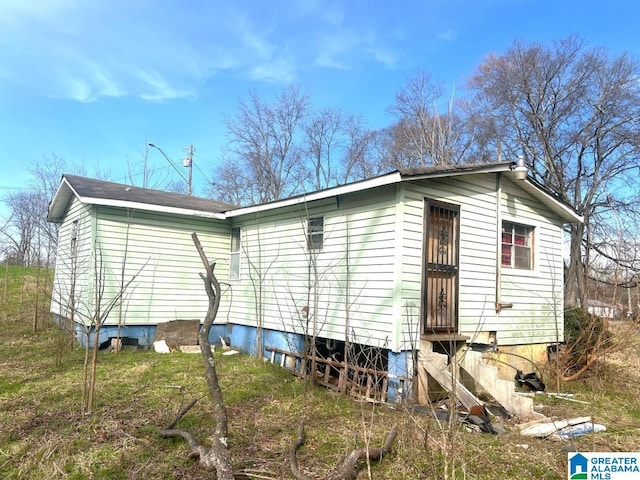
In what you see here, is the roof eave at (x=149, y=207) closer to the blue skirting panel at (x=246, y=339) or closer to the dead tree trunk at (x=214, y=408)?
the blue skirting panel at (x=246, y=339)

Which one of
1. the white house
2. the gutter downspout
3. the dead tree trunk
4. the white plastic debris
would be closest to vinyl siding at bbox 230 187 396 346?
the white house

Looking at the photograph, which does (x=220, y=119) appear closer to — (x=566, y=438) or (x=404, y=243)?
(x=404, y=243)

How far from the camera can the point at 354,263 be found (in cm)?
720

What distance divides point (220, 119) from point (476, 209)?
2238cm

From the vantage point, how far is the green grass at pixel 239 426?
3.75m

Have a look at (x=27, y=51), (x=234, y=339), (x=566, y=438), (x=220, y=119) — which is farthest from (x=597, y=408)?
(x=220, y=119)

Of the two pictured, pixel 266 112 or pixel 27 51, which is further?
pixel 266 112

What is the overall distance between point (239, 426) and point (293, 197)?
14.7 ft

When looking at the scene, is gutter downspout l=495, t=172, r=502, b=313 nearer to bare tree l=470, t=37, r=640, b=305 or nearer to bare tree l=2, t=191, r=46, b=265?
bare tree l=470, t=37, r=640, b=305

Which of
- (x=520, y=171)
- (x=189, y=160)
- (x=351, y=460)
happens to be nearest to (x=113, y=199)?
(x=351, y=460)

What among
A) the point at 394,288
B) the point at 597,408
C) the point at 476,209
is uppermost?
the point at 476,209

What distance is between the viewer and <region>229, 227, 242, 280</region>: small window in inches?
408

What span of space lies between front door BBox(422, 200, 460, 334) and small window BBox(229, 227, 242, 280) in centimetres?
502

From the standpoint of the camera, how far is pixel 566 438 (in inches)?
191
